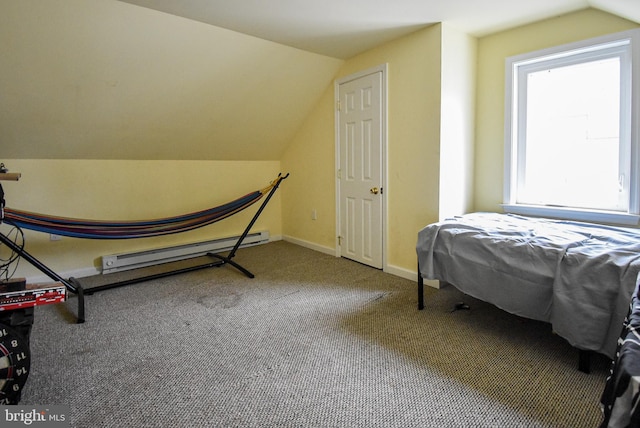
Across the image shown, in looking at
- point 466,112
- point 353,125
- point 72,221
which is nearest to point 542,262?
point 466,112

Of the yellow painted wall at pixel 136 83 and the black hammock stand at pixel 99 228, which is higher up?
the yellow painted wall at pixel 136 83

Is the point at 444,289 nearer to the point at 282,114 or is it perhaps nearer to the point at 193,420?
the point at 193,420

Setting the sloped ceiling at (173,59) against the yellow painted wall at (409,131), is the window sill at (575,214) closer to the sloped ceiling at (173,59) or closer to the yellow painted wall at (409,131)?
the yellow painted wall at (409,131)

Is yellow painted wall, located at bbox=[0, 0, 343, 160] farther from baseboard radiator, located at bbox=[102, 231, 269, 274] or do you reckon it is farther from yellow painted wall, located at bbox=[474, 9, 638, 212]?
yellow painted wall, located at bbox=[474, 9, 638, 212]

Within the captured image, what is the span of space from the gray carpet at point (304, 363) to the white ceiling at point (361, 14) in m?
2.13

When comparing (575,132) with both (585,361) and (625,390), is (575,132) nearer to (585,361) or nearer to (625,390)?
(585,361)

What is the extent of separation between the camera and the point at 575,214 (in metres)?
2.75

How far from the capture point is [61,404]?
1.65m

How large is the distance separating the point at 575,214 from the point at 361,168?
1.82 metres

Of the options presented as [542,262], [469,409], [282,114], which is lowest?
[469,409]

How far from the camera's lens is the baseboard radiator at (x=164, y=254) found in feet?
11.8

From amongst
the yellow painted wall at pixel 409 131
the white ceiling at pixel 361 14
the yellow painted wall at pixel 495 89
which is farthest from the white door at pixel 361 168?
the yellow painted wall at pixel 495 89

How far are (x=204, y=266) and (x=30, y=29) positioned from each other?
223 cm

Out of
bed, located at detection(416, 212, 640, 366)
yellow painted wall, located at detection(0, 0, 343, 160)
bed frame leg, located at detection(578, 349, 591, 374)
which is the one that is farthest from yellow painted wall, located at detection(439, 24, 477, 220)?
bed frame leg, located at detection(578, 349, 591, 374)
